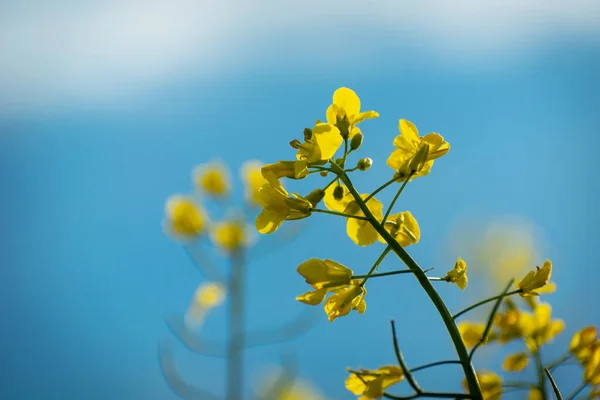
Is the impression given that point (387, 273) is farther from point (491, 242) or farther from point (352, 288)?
point (491, 242)

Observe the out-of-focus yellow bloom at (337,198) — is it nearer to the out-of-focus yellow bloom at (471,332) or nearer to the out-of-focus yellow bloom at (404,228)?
the out-of-focus yellow bloom at (404,228)

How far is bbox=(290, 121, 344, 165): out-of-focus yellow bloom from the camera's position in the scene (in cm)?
106

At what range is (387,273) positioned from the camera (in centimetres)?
94

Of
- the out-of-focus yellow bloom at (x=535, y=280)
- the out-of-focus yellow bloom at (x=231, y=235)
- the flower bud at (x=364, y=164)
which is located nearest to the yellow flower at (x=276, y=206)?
the flower bud at (x=364, y=164)

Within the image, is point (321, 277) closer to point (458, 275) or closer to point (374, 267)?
point (374, 267)

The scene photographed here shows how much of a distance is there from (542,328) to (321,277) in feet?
2.00

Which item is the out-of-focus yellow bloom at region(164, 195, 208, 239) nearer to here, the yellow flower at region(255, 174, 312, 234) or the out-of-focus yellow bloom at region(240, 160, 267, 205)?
the out-of-focus yellow bloom at region(240, 160, 267, 205)

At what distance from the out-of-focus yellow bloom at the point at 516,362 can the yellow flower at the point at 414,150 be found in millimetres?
561

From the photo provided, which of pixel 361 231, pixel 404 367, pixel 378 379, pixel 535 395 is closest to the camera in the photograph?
pixel 404 367

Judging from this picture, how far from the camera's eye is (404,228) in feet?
3.58

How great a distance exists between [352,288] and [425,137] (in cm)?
28

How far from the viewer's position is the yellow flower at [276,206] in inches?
42.0

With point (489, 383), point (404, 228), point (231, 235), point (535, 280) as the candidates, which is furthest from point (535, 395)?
point (231, 235)

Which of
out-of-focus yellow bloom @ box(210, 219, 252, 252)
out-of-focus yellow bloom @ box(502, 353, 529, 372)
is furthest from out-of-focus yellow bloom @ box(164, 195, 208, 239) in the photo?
out-of-focus yellow bloom @ box(502, 353, 529, 372)
